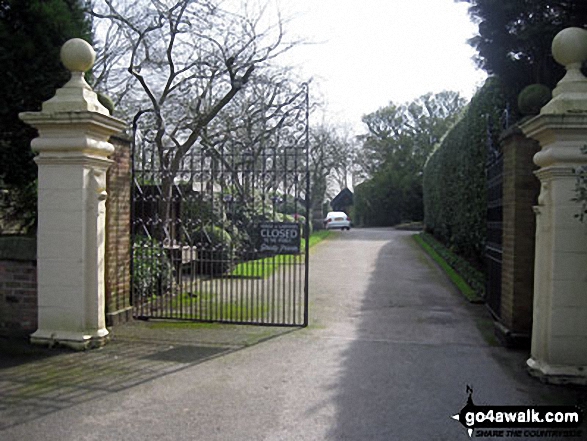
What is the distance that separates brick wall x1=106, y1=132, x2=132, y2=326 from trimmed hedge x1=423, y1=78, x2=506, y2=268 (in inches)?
233

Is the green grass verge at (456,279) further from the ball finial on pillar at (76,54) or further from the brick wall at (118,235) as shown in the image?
the ball finial on pillar at (76,54)

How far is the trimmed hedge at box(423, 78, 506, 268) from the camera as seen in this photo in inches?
376

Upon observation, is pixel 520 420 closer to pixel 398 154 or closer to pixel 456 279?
pixel 456 279

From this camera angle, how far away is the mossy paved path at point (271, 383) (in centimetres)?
378

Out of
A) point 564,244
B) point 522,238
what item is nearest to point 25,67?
point 522,238

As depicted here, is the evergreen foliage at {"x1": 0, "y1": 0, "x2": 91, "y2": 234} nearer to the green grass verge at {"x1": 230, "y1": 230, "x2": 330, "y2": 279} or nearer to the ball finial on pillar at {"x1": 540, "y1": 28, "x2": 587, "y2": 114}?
the green grass verge at {"x1": 230, "y1": 230, "x2": 330, "y2": 279}

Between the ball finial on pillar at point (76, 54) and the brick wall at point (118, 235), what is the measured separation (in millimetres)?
1104

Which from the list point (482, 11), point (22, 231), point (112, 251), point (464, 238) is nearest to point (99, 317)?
point (112, 251)

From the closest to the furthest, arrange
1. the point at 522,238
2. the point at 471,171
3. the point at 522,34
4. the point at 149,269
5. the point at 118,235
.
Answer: the point at 522,238 → the point at 118,235 → the point at 522,34 → the point at 149,269 → the point at 471,171

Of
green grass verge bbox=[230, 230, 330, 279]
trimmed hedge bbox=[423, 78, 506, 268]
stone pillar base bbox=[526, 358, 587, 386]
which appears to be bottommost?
stone pillar base bbox=[526, 358, 587, 386]

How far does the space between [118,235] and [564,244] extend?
4.96 m

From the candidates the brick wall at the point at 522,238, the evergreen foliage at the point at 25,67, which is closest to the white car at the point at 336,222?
the evergreen foliage at the point at 25,67

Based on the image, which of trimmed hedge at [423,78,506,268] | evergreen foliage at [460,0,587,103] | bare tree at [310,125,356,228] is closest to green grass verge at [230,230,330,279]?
trimmed hedge at [423,78,506,268]

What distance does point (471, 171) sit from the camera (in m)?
10.6
